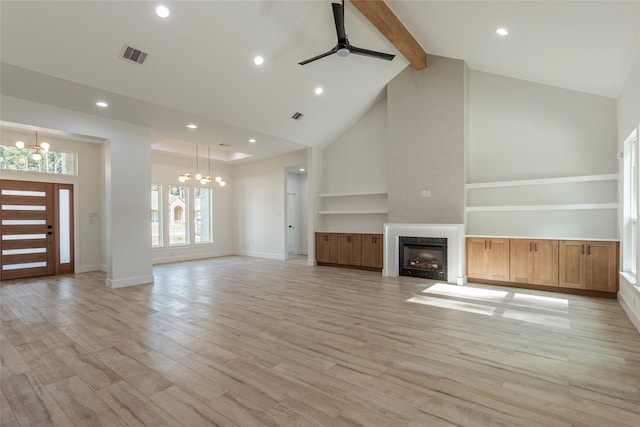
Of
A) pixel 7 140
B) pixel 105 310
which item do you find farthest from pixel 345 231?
pixel 7 140

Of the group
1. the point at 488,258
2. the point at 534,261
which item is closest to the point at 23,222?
the point at 488,258

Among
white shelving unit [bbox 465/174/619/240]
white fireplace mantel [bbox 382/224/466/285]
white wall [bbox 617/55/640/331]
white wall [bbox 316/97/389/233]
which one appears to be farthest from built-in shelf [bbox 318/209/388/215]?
white wall [bbox 617/55/640/331]

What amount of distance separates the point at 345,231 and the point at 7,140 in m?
7.72

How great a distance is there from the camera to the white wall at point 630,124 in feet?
11.8

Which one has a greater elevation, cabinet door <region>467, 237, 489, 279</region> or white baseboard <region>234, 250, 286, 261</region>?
cabinet door <region>467, 237, 489, 279</region>

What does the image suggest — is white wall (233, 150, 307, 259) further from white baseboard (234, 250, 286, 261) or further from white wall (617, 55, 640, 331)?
white wall (617, 55, 640, 331)

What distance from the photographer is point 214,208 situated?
34.2 ft

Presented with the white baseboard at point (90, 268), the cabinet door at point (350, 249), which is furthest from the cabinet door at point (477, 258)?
the white baseboard at point (90, 268)

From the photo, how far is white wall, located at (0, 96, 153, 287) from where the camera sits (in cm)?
563

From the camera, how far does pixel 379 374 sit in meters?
2.54

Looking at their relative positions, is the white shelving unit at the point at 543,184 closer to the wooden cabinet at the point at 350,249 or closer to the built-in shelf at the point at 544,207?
the built-in shelf at the point at 544,207

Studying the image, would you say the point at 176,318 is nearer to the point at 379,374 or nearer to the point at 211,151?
the point at 379,374

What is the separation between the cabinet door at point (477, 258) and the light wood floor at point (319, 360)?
1016 millimetres

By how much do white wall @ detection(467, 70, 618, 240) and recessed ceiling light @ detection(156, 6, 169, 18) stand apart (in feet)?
18.2
